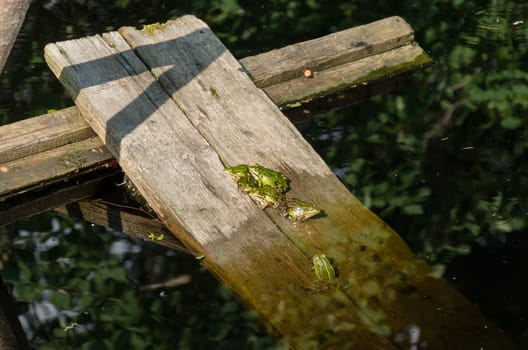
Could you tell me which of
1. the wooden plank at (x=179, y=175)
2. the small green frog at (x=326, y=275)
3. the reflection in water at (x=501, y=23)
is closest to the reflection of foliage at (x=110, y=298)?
the wooden plank at (x=179, y=175)

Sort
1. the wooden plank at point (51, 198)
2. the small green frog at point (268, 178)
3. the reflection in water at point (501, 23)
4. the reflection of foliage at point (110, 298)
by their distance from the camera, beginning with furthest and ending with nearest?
the reflection in water at point (501, 23), the wooden plank at point (51, 198), the small green frog at point (268, 178), the reflection of foliage at point (110, 298)

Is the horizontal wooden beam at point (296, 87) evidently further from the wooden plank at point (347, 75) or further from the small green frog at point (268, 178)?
the small green frog at point (268, 178)

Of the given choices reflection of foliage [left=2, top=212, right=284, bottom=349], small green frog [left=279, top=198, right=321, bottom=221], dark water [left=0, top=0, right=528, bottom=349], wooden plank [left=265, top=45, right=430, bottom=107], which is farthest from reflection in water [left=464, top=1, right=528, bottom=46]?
reflection of foliage [left=2, top=212, right=284, bottom=349]

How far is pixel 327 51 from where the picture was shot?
670cm

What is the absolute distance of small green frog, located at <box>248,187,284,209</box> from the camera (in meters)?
5.25

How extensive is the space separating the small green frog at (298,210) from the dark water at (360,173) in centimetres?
56

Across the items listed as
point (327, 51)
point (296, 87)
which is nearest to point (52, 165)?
point (296, 87)

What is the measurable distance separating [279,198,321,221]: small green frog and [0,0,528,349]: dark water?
1.84ft

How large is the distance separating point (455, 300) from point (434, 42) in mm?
3381

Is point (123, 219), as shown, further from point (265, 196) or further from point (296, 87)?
point (296, 87)

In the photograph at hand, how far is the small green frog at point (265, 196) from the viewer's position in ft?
17.2

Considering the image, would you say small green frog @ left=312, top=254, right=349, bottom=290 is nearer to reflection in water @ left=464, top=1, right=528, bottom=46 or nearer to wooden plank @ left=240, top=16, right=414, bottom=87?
A: wooden plank @ left=240, top=16, right=414, bottom=87

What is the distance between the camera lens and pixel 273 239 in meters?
5.11

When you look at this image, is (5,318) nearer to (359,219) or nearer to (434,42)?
(359,219)
